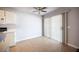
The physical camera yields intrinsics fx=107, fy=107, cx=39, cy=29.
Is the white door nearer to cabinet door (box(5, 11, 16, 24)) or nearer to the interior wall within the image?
the interior wall

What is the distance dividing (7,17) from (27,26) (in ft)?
1.35

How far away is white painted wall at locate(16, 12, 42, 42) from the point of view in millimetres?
2076

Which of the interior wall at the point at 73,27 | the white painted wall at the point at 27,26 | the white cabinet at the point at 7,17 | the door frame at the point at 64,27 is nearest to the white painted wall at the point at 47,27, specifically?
the white painted wall at the point at 27,26

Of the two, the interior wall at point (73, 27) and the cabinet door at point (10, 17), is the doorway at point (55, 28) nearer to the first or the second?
the interior wall at point (73, 27)

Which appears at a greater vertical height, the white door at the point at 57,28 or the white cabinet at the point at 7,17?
the white cabinet at the point at 7,17

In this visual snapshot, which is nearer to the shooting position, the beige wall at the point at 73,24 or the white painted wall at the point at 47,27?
the beige wall at the point at 73,24

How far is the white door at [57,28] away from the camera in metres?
2.11

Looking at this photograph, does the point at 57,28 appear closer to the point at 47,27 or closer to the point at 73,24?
the point at 47,27

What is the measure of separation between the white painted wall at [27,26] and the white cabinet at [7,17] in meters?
0.09

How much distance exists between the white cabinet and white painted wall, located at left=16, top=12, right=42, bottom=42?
0.09 meters

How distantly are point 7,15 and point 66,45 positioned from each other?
4.09 feet
